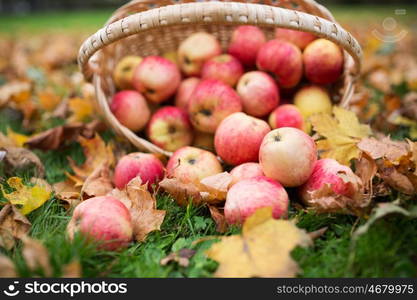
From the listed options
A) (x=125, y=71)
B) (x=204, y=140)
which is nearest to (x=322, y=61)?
(x=204, y=140)

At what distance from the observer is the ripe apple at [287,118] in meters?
1.89

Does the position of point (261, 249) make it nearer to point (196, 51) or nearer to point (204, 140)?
point (204, 140)

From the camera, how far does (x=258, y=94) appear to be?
1.99m

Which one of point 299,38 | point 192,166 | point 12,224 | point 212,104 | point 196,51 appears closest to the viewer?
point 12,224

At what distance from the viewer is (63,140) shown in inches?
87.1

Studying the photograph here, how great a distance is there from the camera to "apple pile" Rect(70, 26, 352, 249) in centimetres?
143

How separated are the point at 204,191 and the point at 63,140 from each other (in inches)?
40.6

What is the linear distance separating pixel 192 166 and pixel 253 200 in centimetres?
39

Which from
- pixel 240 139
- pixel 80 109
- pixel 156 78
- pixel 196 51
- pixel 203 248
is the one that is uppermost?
pixel 196 51

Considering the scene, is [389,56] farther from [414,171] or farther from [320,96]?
[414,171]

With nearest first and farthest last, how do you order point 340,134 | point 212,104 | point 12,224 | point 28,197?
point 12,224, point 28,197, point 340,134, point 212,104

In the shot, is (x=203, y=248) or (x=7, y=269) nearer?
(x=7, y=269)

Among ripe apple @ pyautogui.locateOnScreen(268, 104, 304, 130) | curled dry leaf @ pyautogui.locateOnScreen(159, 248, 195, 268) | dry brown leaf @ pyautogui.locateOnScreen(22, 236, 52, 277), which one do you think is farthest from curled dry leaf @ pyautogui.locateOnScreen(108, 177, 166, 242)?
ripe apple @ pyautogui.locateOnScreen(268, 104, 304, 130)

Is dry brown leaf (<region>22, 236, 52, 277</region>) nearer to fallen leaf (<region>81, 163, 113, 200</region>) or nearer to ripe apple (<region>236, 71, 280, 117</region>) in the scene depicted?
fallen leaf (<region>81, 163, 113, 200</region>)
